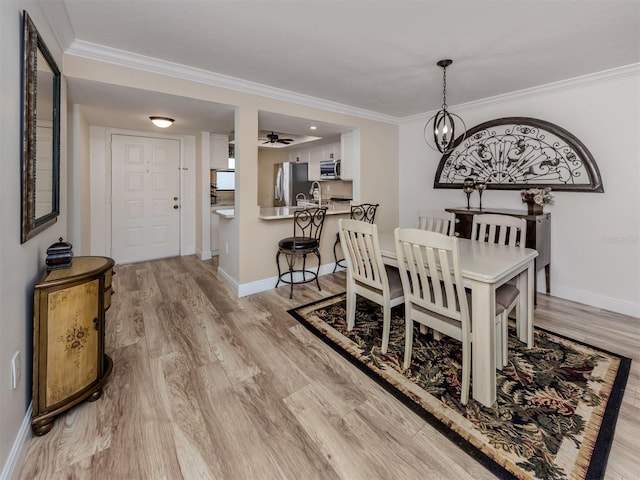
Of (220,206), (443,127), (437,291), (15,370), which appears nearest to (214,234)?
(220,206)

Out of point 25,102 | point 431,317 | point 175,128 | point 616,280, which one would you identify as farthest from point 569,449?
point 175,128

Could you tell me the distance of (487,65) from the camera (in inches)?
111

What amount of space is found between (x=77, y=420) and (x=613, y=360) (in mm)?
3461

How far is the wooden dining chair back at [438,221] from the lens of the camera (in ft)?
10.3

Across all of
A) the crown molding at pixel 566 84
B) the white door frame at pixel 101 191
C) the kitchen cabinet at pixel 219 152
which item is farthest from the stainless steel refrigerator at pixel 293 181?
the crown molding at pixel 566 84

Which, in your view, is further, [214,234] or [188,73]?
[214,234]

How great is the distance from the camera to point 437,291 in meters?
1.86

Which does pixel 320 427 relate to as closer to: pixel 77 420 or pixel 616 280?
pixel 77 420

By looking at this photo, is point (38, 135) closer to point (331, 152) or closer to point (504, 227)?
point (504, 227)

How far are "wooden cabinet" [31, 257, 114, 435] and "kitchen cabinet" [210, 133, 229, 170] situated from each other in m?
3.82

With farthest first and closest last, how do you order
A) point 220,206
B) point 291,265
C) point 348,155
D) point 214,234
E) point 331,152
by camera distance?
point 331,152 < point 220,206 < point 214,234 < point 348,155 < point 291,265

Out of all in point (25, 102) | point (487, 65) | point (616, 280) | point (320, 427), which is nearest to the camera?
point (25, 102)

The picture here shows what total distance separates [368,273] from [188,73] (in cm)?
256

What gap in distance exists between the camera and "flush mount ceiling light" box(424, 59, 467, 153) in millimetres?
2832
